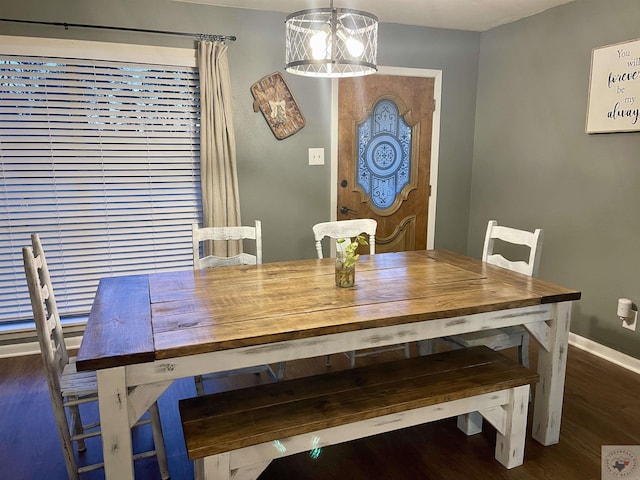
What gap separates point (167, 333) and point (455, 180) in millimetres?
3310

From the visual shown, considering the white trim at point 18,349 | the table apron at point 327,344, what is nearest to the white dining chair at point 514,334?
the table apron at point 327,344

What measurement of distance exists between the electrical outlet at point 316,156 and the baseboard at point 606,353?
2.31 metres

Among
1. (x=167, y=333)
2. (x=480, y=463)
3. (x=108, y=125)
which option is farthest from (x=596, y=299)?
(x=108, y=125)

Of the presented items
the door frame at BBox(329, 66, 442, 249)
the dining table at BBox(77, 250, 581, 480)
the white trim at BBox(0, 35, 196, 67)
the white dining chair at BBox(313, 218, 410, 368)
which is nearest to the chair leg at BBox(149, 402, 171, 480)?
the dining table at BBox(77, 250, 581, 480)

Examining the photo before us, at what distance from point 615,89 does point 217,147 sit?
2683 millimetres

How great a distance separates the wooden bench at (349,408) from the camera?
1590mm

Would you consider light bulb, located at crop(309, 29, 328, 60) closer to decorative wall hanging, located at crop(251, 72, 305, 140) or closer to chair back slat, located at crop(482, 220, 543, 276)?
chair back slat, located at crop(482, 220, 543, 276)

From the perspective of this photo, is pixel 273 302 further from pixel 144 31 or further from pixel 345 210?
pixel 144 31

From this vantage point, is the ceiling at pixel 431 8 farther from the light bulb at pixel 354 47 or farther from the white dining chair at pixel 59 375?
the white dining chair at pixel 59 375

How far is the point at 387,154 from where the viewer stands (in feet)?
13.1

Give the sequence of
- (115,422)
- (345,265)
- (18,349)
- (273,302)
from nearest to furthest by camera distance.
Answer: (115,422) < (273,302) < (345,265) < (18,349)

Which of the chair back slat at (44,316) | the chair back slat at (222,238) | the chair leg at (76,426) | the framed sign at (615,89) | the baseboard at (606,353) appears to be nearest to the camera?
the chair back slat at (44,316)

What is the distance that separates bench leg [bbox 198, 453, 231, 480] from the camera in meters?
1.54

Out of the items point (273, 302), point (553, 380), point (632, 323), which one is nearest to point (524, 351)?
point (553, 380)
